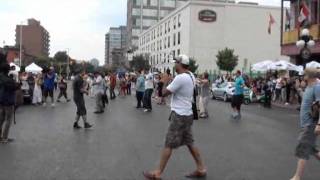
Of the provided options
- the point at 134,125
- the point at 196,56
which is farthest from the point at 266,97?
the point at 196,56

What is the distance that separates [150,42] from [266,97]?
8460 centimetres

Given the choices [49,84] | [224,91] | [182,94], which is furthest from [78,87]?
[224,91]

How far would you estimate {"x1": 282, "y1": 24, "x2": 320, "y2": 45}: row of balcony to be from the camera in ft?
118

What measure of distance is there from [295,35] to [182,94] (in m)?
32.7

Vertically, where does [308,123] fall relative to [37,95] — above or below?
above

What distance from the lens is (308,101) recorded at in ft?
25.5

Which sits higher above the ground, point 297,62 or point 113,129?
point 297,62

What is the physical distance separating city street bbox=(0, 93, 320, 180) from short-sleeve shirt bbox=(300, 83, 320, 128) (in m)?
1.04

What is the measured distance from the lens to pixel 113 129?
14773 mm

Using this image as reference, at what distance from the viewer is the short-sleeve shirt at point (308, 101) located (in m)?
7.62

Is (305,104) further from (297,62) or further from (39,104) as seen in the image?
(297,62)

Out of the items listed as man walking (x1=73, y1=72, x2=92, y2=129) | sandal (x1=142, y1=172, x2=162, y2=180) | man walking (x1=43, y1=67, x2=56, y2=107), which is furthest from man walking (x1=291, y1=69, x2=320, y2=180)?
man walking (x1=43, y1=67, x2=56, y2=107)

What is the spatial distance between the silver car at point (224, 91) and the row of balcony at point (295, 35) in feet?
22.1

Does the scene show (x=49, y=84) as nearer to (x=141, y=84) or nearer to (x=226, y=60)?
(x=141, y=84)
